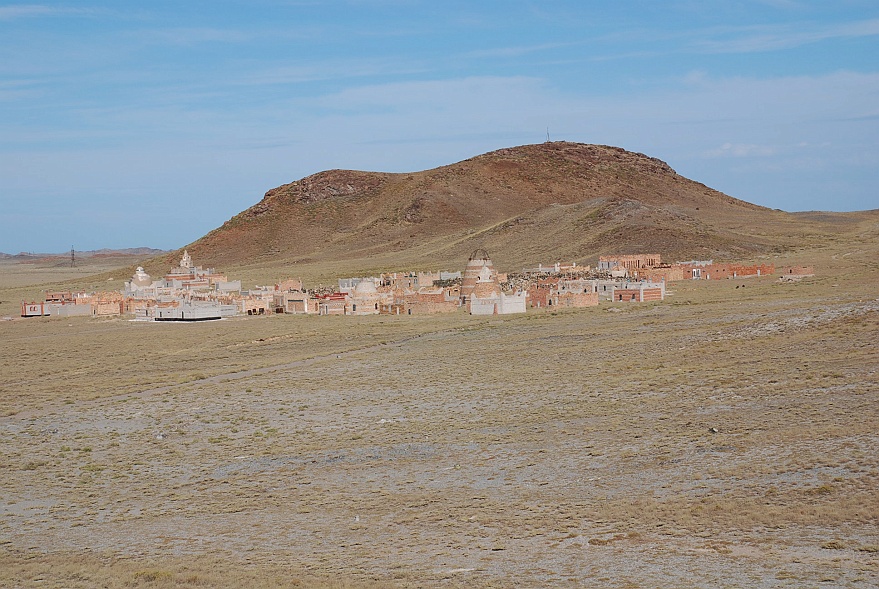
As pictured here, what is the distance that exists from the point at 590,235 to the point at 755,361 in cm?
6212

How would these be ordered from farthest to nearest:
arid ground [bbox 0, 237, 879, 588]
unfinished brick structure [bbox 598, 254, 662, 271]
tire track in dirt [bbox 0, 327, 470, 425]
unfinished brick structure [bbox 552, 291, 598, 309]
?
unfinished brick structure [bbox 598, 254, 662, 271], unfinished brick structure [bbox 552, 291, 598, 309], tire track in dirt [bbox 0, 327, 470, 425], arid ground [bbox 0, 237, 879, 588]

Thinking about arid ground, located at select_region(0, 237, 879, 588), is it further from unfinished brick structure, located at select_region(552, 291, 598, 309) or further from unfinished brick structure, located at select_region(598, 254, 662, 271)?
unfinished brick structure, located at select_region(598, 254, 662, 271)

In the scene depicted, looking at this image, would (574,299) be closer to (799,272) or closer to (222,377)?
(799,272)

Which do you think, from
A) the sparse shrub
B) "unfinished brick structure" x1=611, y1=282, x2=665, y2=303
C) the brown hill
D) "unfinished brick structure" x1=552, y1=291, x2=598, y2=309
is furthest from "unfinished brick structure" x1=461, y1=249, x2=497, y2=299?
the sparse shrub

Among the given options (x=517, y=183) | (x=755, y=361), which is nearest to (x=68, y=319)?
(x=755, y=361)

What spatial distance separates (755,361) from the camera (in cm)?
2525

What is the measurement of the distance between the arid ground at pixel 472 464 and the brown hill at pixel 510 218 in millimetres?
49128

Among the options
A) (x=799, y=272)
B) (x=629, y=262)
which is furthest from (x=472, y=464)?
(x=629, y=262)

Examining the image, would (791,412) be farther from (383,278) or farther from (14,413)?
(383,278)

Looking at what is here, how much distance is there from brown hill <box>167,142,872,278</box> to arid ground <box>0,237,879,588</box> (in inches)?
1934

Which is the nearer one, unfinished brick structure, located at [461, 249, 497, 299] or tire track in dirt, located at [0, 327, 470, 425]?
tire track in dirt, located at [0, 327, 470, 425]

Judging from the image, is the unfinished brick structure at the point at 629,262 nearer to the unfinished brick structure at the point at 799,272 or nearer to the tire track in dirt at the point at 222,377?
the unfinished brick structure at the point at 799,272

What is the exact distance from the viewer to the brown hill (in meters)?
83.6

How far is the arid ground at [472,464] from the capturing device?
41.3 ft
